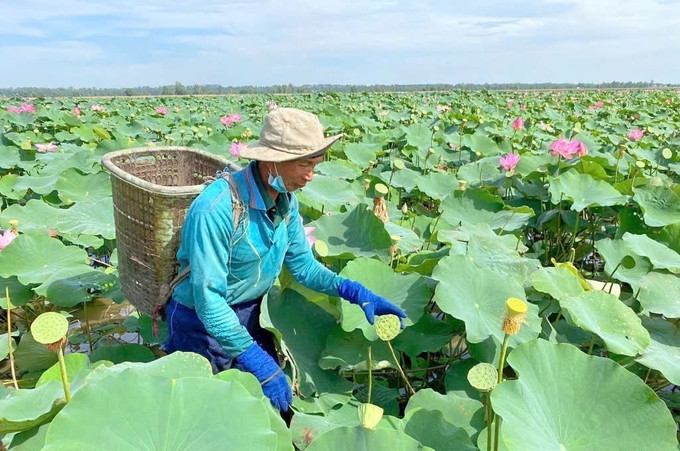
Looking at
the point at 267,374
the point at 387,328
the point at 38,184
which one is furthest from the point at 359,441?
the point at 38,184

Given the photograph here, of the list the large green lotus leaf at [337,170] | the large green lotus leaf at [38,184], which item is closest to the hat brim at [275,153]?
the large green lotus leaf at [337,170]

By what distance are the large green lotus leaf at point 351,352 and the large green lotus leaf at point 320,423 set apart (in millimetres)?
131

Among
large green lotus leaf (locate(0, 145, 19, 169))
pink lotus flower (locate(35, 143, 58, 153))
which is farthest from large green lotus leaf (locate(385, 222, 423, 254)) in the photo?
large green lotus leaf (locate(0, 145, 19, 169))

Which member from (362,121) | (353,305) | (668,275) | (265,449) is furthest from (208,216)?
(362,121)

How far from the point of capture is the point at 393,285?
1.77 meters

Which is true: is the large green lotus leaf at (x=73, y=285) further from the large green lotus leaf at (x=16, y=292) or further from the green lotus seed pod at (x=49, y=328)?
the green lotus seed pod at (x=49, y=328)

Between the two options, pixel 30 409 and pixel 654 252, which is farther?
pixel 654 252

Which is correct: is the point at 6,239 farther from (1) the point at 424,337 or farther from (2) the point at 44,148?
(2) the point at 44,148

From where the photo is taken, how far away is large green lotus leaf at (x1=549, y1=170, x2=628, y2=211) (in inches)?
100

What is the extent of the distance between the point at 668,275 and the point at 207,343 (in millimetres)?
1493

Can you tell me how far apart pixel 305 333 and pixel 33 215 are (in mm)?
1760

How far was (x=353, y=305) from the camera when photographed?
5.29 ft

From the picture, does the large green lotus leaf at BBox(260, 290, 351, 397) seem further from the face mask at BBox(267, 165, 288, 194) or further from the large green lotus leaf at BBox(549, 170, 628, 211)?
the large green lotus leaf at BBox(549, 170, 628, 211)

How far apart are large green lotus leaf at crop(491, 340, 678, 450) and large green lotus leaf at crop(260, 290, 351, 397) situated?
0.63 meters
